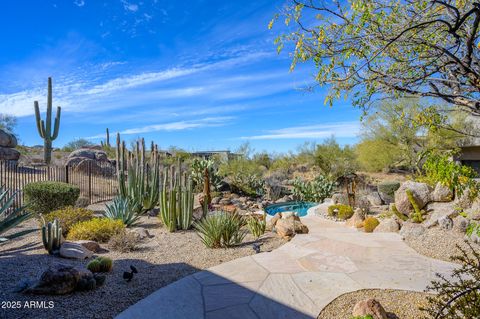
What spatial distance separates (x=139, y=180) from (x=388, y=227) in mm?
6702

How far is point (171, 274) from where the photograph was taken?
14.9 feet

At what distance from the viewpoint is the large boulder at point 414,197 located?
762 cm

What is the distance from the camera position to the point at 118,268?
4754mm

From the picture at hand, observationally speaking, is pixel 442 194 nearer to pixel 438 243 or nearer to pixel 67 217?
pixel 438 243

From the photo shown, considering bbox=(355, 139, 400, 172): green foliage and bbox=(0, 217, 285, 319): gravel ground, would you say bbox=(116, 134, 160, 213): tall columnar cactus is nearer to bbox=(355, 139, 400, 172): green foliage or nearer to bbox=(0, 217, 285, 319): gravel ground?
bbox=(0, 217, 285, 319): gravel ground

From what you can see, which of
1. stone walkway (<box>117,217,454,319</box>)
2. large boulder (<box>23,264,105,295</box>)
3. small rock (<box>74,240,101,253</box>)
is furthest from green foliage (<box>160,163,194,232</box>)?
large boulder (<box>23,264,105,295</box>)

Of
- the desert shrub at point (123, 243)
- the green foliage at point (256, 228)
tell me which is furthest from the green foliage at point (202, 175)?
the desert shrub at point (123, 243)

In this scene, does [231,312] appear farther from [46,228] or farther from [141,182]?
[141,182]

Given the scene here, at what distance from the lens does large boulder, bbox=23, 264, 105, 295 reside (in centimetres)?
364

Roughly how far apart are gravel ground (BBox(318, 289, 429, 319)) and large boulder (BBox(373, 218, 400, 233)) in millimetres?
3507

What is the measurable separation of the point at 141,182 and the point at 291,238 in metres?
4.96

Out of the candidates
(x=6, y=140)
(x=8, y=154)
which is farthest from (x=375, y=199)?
(x=6, y=140)

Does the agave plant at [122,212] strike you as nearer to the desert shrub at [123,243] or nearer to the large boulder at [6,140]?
the desert shrub at [123,243]

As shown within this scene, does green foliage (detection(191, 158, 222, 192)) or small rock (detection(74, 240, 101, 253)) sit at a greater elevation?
green foliage (detection(191, 158, 222, 192))
